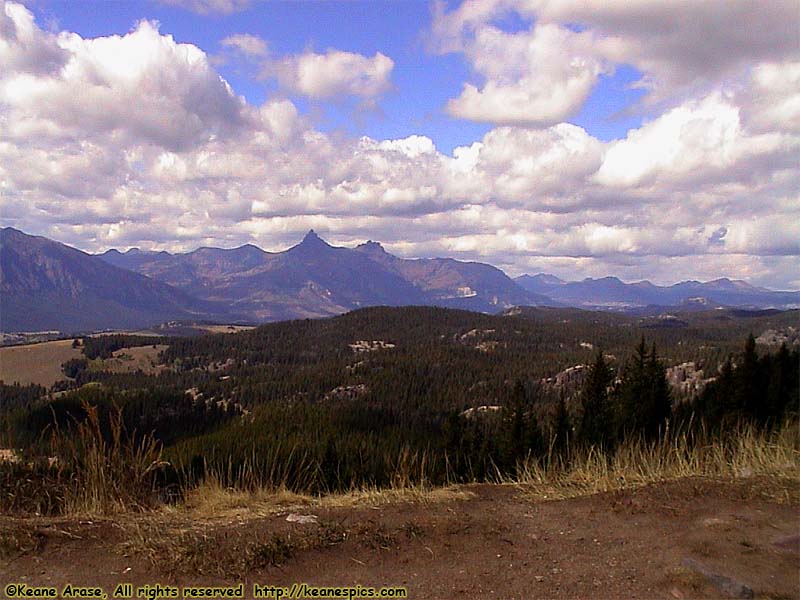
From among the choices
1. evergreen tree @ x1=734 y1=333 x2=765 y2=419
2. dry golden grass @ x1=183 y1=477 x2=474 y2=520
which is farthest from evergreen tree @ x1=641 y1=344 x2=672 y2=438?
dry golden grass @ x1=183 y1=477 x2=474 y2=520

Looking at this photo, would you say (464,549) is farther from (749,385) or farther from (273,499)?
(749,385)

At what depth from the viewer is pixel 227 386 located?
17025 cm

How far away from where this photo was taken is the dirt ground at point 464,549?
5.21 meters

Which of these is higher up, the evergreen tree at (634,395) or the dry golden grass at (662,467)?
the dry golden grass at (662,467)

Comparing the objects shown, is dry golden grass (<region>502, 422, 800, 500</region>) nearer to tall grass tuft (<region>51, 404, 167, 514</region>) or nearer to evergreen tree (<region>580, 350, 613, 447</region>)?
tall grass tuft (<region>51, 404, 167, 514</region>)

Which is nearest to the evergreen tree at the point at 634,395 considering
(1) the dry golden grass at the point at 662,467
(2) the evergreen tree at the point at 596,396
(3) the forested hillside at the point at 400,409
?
(3) the forested hillside at the point at 400,409

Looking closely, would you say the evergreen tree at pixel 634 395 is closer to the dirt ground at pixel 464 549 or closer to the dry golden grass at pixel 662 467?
the dry golden grass at pixel 662 467

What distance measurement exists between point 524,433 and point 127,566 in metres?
44.4

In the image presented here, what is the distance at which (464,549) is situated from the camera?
6.07m

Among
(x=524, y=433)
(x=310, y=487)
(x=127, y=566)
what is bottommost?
(x=524, y=433)

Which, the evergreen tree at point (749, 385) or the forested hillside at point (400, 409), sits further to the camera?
the evergreen tree at point (749, 385)

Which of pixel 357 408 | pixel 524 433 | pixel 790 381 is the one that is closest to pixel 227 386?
pixel 357 408

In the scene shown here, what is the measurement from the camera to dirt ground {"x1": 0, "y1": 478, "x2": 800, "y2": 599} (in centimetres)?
521

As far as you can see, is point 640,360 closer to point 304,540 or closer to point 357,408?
point 304,540
